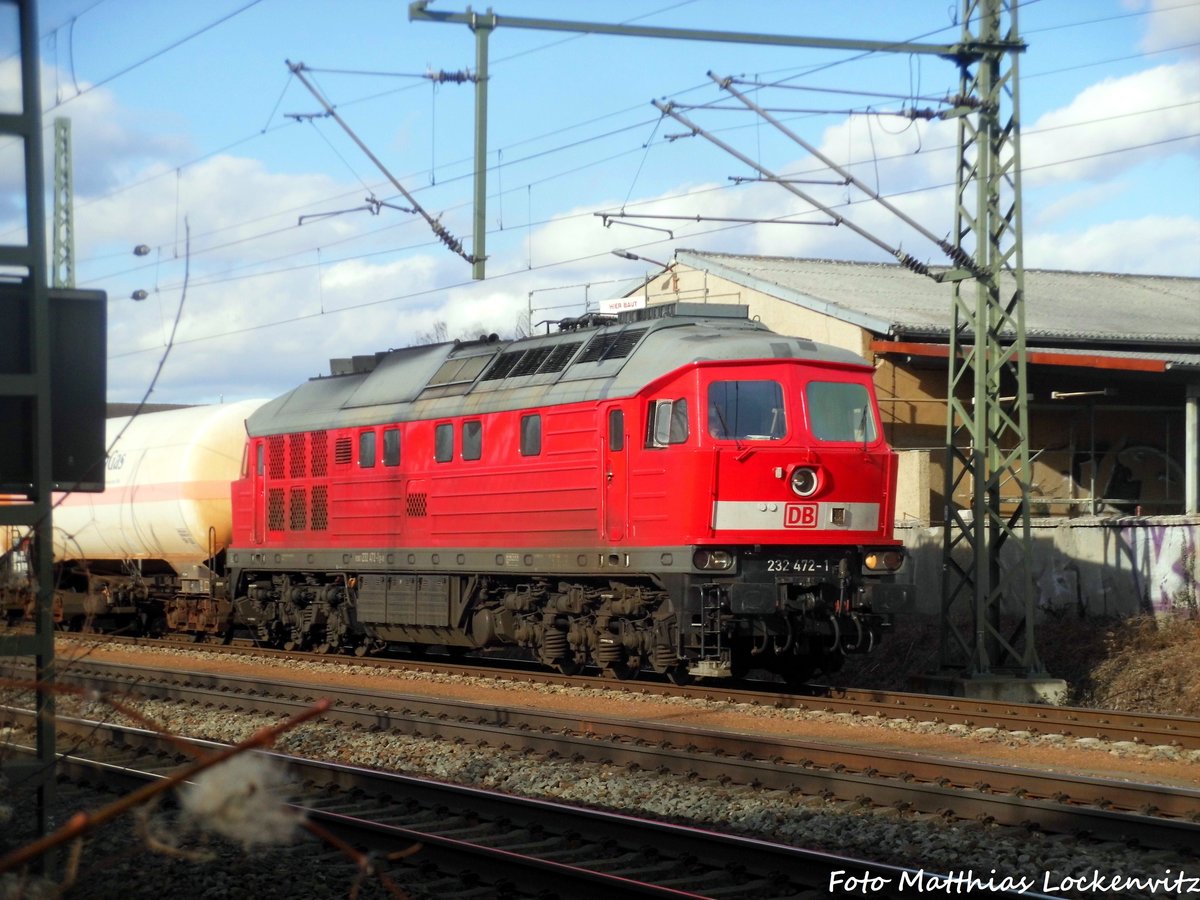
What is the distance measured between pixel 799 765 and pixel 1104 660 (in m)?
9.85

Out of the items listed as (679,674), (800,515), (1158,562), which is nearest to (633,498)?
(800,515)

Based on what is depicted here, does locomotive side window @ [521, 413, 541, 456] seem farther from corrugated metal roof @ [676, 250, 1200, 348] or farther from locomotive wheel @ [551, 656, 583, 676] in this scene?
corrugated metal roof @ [676, 250, 1200, 348]

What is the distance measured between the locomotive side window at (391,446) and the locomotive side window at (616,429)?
15.7 feet

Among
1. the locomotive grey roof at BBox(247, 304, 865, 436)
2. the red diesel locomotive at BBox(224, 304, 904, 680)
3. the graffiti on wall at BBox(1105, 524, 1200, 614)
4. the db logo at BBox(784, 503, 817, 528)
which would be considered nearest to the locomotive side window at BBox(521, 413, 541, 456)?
the red diesel locomotive at BBox(224, 304, 904, 680)

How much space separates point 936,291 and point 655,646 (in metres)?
20.5

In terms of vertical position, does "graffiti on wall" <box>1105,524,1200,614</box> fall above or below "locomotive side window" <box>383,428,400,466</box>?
below

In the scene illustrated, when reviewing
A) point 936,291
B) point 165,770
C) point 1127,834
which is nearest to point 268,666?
point 165,770

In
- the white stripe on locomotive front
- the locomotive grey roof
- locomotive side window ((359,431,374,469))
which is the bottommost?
the white stripe on locomotive front

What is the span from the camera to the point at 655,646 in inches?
648

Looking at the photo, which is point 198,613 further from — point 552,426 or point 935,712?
point 935,712

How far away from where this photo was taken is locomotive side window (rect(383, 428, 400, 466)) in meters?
20.2

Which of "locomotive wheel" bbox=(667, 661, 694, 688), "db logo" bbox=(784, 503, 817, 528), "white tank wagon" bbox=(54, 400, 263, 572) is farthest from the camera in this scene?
"white tank wagon" bbox=(54, 400, 263, 572)

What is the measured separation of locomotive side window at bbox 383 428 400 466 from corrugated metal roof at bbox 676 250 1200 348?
1083cm

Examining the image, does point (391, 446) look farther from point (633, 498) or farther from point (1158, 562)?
point (1158, 562)
